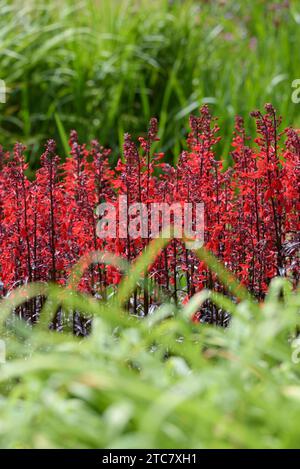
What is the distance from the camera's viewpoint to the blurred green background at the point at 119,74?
745 centimetres

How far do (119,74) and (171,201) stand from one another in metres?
4.45

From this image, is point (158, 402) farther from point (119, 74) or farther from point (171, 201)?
point (119, 74)

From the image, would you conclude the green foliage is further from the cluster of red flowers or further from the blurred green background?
the blurred green background

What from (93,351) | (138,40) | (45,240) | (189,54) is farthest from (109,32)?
(93,351)

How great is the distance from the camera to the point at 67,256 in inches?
150

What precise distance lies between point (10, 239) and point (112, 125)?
13.4 feet

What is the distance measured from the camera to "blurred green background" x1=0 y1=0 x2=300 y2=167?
745 cm

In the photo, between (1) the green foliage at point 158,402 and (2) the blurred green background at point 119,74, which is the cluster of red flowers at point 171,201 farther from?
(2) the blurred green background at point 119,74

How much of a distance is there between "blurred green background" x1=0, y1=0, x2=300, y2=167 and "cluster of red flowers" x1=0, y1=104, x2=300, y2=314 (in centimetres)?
323

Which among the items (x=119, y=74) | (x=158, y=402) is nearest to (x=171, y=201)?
(x=158, y=402)

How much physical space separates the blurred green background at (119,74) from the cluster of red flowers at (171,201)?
127 inches

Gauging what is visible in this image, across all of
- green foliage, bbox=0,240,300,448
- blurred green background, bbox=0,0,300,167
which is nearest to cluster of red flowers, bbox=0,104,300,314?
green foliage, bbox=0,240,300,448

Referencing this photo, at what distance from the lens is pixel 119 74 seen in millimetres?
7812

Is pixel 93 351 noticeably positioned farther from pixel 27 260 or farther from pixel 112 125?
pixel 112 125
